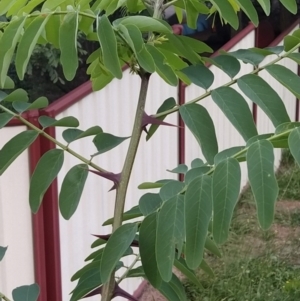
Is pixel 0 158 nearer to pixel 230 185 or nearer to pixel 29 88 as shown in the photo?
pixel 230 185

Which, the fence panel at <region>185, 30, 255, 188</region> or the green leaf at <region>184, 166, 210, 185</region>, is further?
the fence panel at <region>185, 30, 255, 188</region>

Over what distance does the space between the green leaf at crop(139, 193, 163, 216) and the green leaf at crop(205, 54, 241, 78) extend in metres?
0.32

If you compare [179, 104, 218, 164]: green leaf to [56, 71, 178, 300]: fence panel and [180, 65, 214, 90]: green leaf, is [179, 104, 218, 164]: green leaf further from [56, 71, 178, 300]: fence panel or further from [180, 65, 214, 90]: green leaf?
[56, 71, 178, 300]: fence panel

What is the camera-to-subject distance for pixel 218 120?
5.20 meters

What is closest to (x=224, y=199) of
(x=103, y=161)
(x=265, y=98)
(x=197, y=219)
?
(x=197, y=219)

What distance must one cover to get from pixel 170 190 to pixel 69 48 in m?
0.34

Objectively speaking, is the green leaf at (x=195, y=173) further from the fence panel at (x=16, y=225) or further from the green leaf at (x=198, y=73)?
the fence panel at (x=16, y=225)

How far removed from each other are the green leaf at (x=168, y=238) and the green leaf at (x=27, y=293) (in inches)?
18.3

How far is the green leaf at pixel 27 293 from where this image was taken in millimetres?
1540

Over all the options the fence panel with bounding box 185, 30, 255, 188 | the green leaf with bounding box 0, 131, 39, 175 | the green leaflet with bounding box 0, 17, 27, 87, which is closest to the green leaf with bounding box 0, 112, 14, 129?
the green leaf with bounding box 0, 131, 39, 175

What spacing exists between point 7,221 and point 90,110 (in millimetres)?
762

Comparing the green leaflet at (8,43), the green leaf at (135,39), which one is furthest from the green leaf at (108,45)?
the green leaflet at (8,43)

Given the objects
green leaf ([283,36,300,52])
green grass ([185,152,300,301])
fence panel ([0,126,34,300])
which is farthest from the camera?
green grass ([185,152,300,301])

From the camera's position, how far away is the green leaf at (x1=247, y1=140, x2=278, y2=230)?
1093mm
